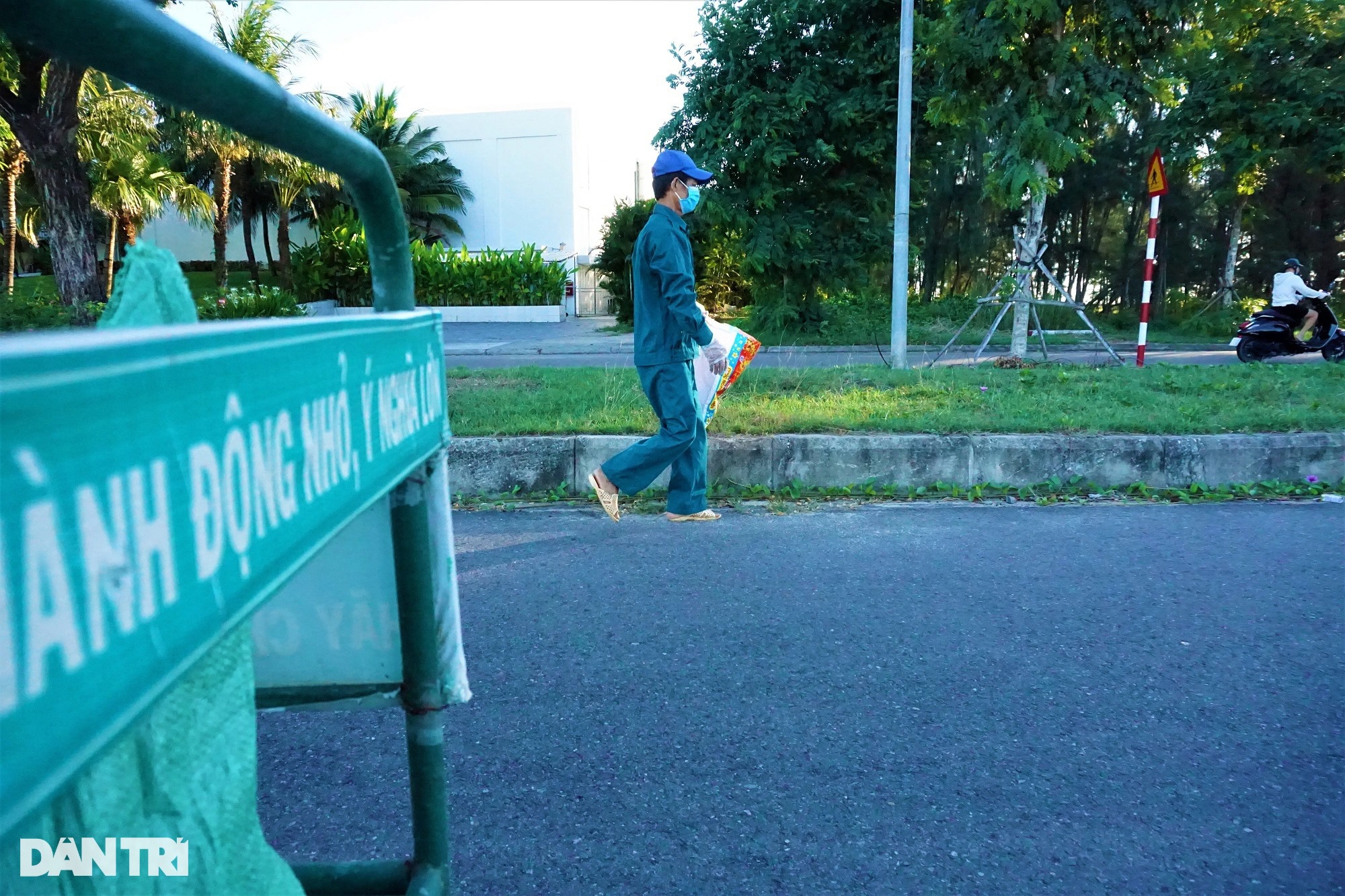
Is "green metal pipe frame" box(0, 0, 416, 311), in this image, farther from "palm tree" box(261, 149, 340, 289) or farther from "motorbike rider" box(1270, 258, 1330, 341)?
"palm tree" box(261, 149, 340, 289)

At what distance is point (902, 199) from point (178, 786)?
1103 centimetres

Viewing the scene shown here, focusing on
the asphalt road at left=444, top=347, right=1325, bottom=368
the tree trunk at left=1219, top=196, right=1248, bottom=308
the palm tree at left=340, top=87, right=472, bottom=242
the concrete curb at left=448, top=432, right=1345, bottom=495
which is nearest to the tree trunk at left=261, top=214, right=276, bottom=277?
the palm tree at left=340, top=87, right=472, bottom=242

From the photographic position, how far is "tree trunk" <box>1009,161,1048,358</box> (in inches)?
447

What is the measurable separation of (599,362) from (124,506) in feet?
43.1

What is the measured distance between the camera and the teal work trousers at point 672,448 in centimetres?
508

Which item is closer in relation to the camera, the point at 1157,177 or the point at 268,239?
the point at 1157,177

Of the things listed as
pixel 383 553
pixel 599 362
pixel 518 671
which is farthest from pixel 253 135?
pixel 599 362

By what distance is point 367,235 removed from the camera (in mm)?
1202

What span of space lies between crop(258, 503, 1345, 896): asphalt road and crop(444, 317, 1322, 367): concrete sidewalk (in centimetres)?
744

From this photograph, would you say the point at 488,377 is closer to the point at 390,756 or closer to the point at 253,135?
the point at 390,756

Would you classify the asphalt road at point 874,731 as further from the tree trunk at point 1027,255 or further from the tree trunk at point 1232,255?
the tree trunk at point 1232,255

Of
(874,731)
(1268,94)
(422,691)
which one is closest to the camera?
(422,691)

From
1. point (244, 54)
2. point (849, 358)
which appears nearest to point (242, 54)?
point (244, 54)

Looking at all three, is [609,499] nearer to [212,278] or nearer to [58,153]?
[58,153]
